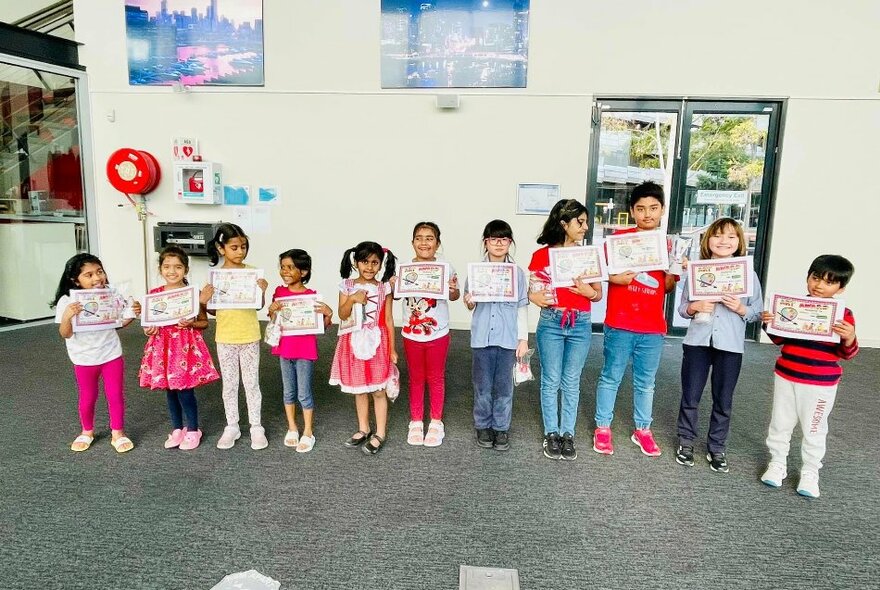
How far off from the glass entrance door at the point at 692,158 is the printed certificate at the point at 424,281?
10.9 ft

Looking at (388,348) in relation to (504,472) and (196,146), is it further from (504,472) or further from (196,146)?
(196,146)

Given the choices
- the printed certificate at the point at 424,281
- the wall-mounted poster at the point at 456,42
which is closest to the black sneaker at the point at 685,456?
the printed certificate at the point at 424,281

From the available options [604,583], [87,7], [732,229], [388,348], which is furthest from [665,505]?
[87,7]

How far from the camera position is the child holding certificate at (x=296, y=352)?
2764 millimetres

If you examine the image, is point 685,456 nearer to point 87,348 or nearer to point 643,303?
point 643,303

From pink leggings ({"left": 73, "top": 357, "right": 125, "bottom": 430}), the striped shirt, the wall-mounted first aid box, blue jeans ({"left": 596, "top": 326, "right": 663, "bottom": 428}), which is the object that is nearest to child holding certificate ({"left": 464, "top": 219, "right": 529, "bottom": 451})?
blue jeans ({"left": 596, "top": 326, "right": 663, "bottom": 428})

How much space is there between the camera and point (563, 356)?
2.81m

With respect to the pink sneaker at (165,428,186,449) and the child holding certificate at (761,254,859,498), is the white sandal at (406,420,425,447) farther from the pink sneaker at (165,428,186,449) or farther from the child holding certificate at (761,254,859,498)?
the child holding certificate at (761,254,859,498)

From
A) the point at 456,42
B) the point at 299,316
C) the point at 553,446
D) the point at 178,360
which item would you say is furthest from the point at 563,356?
the point at 456,42

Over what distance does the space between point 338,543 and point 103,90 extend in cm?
601

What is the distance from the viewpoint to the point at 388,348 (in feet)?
9.43

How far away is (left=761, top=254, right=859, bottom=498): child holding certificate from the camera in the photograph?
7.61ft

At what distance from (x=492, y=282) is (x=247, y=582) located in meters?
1.72

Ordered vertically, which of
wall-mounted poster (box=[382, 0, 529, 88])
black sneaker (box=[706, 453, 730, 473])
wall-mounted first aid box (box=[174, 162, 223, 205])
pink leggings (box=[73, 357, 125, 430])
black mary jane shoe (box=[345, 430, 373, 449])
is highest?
wall-mounted poster (box=[382, 0, 529, 88])
